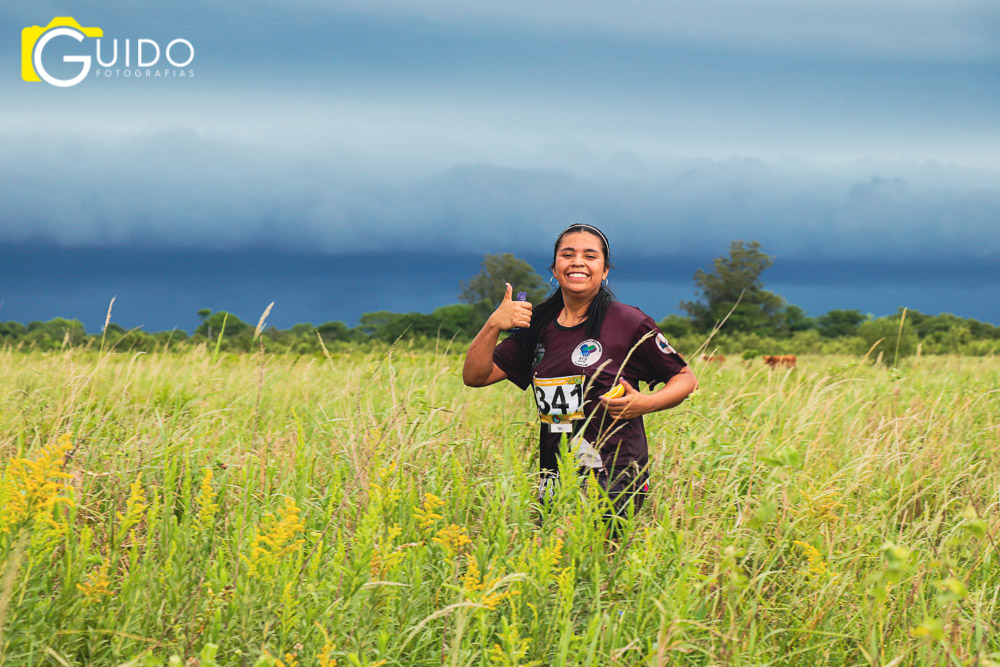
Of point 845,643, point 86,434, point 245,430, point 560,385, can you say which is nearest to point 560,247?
point 560,385

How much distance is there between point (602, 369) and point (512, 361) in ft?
1.72

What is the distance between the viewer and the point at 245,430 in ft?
14.9

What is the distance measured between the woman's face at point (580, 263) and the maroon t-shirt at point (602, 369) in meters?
0.16

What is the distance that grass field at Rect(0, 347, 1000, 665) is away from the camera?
6.43 feet

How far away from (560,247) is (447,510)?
4.39 ft

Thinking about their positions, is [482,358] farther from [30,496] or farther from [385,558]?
[30,496]

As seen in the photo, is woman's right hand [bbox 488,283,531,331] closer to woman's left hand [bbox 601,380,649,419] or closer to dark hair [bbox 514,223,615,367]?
dark hair [bbox 514,223,615,367]

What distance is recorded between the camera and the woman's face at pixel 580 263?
3.24 m

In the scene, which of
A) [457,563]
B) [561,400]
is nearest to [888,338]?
[561,400]

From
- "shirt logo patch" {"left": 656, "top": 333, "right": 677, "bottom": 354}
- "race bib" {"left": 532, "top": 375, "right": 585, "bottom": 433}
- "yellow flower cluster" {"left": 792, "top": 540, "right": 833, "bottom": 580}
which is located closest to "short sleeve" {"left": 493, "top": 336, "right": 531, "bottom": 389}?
"race bib" {"left": 532, "top": 375, "right": 585, "bottom": 433}

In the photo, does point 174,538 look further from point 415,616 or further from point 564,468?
point 564,468

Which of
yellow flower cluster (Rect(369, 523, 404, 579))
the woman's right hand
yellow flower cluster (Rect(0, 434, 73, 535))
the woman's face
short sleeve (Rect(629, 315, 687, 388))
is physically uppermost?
the woman's face

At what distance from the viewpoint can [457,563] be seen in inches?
90.0

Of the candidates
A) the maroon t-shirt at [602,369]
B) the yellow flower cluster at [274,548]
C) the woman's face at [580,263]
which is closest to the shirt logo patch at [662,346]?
the maroon t-shirt at [602,369]
